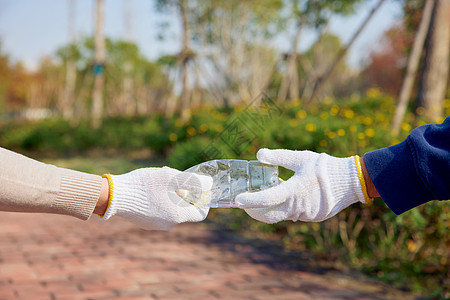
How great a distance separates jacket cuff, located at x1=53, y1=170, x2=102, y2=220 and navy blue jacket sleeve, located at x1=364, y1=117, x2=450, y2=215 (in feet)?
2.92

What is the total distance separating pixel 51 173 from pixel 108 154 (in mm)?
12017

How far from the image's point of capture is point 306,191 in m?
1.54

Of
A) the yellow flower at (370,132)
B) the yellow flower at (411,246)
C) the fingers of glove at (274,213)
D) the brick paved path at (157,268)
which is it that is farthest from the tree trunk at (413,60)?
the fingers of glove at (274,213)

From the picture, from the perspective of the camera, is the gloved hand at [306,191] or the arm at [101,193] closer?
the arm at [101,193]

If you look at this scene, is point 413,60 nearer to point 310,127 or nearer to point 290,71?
point 310,127

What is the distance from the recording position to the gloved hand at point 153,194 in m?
1.57

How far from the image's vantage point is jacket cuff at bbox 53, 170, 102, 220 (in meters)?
1.49

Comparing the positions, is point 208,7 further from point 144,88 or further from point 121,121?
point 144,88

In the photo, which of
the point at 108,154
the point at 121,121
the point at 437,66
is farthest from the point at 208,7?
the point at 437,66

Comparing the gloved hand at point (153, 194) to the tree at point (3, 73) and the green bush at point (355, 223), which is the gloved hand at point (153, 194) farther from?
the tree at point (3, 73)

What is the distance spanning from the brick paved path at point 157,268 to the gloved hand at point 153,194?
1616 millimetres

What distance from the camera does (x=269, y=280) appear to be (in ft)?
11.0

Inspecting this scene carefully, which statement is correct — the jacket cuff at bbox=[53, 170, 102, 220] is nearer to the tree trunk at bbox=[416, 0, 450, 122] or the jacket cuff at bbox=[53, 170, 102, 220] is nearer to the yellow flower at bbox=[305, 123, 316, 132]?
the yellow flower at bbox=[305, 123, 316, 132]

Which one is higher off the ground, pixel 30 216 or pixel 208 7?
pixel 208 7
